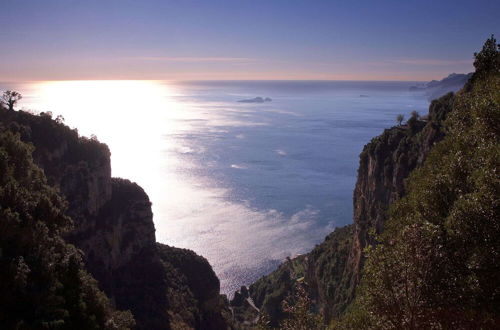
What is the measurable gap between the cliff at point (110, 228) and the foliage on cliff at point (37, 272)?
2320 centimetres

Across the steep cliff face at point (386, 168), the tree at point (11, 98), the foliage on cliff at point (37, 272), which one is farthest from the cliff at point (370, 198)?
the tree at point (11, 98)

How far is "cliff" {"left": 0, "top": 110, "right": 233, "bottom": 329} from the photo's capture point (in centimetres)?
4397

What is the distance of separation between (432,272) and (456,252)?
116cm

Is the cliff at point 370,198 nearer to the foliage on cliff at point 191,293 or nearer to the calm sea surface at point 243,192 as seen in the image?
the foliage on cliff at point 191,293

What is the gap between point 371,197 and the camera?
4700 centimetres

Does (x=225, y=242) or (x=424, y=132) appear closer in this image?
(x=424, y=132)

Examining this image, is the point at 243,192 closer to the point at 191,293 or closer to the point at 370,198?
the point at 191,293

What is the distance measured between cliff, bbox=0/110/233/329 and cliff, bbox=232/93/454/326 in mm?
15488

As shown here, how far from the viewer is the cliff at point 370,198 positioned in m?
40.1

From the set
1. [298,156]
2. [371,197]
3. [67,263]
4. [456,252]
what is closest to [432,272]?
[456,252]

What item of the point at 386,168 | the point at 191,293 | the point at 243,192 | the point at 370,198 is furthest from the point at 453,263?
the point at 243,192

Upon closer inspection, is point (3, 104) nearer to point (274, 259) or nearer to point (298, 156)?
point (274, 259)

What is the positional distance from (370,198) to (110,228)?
31.9 meters

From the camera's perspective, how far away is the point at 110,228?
161ft
